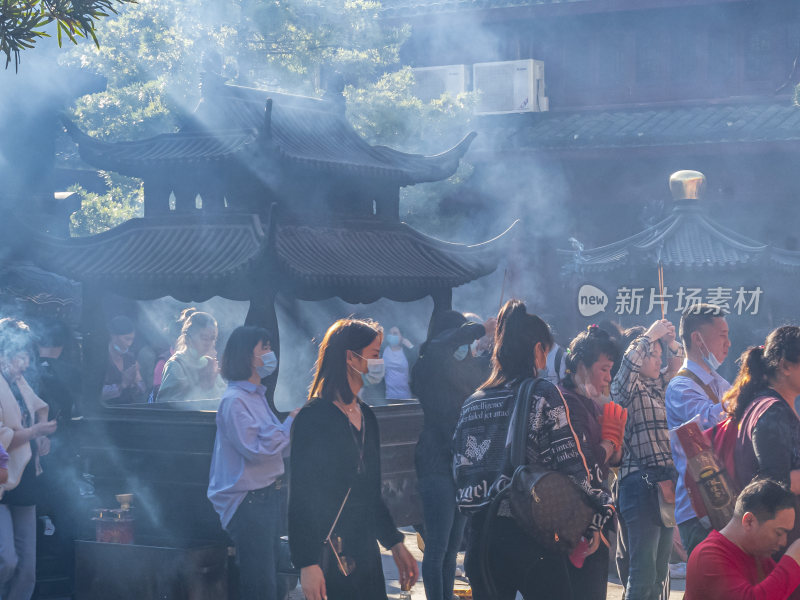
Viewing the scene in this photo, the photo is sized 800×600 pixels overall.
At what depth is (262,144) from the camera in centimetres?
816

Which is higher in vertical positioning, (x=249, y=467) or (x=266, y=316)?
(x=266, y=316)

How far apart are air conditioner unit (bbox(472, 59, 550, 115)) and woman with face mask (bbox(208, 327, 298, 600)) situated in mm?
12111

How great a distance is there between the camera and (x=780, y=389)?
15.2ft

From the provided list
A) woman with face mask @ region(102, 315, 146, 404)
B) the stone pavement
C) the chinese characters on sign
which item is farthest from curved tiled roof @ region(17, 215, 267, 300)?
the chinese characters on sign

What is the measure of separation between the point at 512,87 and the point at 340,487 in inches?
559

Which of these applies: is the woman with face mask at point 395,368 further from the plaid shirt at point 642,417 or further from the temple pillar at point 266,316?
the plaid shirt at point 642,417

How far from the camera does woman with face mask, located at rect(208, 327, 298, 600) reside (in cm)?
575

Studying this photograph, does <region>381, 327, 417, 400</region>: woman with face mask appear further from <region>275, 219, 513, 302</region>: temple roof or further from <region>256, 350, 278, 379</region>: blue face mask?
<region>256, 350, 278, 379</region>: blue face mask

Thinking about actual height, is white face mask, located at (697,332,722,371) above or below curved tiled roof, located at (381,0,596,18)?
below

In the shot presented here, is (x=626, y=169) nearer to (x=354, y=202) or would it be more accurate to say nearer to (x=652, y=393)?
(x=354, y=202)

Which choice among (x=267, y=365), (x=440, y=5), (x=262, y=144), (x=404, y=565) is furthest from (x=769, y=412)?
(x=440, y=5)

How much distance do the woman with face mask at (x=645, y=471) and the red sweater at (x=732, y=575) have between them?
1.92 m

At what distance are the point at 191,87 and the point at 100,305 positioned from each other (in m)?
6.36

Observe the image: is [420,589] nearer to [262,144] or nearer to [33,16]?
[262,144]
